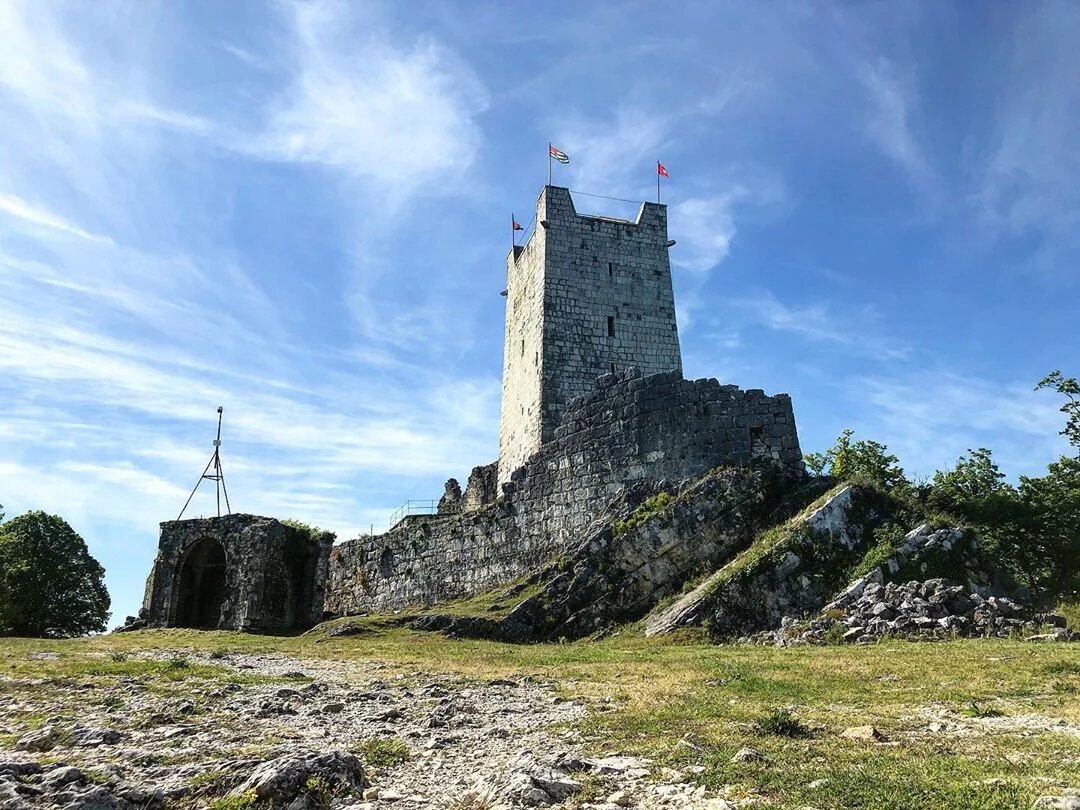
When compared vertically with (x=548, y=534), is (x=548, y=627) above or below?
below

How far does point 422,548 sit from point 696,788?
2195cm

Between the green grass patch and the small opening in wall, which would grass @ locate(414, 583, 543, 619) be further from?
the small opening in wall

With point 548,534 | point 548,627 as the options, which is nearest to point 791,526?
point 548,627

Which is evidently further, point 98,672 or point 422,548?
point 422,548

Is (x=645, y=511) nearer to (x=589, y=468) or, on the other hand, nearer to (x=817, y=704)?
(x=589, y=468)

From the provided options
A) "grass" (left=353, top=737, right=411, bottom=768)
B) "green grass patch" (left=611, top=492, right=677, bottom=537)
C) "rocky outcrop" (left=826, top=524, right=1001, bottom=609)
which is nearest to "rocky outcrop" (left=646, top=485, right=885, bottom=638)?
"rocky outcrop" (left=826, top=524, right=1001, bottom=609)

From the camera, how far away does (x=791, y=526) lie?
17.6 metres

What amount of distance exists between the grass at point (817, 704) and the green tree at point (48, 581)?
21075mm

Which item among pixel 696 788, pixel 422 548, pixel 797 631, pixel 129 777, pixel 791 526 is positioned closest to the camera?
pixel 696 788

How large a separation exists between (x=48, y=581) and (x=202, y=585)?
8.61 m

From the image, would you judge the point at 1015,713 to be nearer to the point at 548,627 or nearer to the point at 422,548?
the point at 548,627

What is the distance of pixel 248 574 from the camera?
27.1m

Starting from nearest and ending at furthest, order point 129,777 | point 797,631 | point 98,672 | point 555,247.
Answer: point 129,777, point 98,672, point 797,631, point 555,247

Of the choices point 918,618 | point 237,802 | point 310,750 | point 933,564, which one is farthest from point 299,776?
point 933,564
